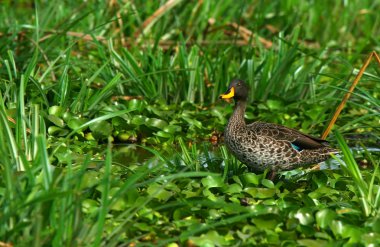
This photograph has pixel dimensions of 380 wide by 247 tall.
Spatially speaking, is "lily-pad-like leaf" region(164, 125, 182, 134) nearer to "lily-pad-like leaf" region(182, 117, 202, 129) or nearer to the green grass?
the green grass

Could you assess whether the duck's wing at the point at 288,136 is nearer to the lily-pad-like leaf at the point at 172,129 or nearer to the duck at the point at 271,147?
the duck at the point at 271,147

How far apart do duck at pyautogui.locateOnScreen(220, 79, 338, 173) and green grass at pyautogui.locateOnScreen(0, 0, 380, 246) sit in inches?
5.2

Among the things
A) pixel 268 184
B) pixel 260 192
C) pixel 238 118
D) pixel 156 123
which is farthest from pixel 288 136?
pixel 156 123

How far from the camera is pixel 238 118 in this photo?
6.38 metres

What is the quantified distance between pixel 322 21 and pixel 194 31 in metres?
1.91

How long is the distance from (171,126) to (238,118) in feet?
3.70

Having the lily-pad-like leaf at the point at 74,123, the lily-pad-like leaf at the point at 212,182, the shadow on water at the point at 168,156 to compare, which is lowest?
the shadow on water at the point at 168,156

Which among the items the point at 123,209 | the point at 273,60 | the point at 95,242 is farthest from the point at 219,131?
the point at 95,242

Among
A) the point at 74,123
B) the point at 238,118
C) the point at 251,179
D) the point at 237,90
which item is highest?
the point at 237,90

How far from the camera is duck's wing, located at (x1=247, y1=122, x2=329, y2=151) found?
6.20 meters

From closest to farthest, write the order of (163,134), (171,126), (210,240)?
1. (210,240)
2. (163,134)
3. (171,126)

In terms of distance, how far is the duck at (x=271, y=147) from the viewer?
6.07 m

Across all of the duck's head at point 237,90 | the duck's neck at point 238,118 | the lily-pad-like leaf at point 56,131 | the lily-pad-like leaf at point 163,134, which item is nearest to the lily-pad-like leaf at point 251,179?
the duck's neck at point 238,118

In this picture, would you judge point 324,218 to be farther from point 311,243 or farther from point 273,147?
point 273,147
